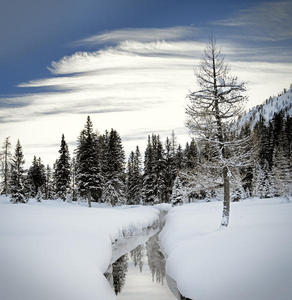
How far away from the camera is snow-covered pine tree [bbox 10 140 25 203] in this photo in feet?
113

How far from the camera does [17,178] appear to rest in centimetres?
3703

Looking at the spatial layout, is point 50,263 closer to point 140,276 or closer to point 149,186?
point 140,276

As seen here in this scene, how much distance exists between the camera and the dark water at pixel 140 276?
9977 millimetres

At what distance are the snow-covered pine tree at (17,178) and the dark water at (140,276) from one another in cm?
2422

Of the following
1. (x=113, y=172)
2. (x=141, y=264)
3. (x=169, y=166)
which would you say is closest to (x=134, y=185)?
(x=169, y=166)

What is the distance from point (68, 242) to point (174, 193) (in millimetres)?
35196

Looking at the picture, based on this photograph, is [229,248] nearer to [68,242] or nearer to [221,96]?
[68,242]

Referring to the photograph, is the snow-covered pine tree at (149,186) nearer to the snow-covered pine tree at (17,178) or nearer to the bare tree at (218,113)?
the snow-covered pine tree at (17,178)

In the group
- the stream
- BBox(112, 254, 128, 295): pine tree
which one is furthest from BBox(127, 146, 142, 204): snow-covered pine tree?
BBox(112, 254, 128, 295): pine tree

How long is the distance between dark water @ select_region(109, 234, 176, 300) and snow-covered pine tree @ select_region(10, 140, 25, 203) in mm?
24217

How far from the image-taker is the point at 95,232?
14.8m

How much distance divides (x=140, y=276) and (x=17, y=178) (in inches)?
1221

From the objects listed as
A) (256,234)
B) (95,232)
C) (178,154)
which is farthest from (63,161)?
(256,234)

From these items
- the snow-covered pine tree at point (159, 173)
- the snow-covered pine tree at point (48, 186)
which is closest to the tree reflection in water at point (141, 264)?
the snow-covered pine tree at point (159, 173)
